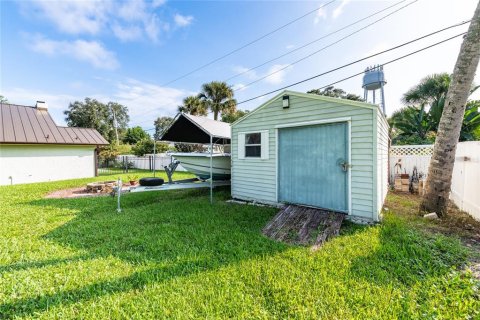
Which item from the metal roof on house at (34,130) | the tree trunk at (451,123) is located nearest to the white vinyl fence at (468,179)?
the tree trunk at (451,123)

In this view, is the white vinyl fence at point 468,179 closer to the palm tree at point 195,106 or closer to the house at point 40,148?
the palm tree at point 195,106

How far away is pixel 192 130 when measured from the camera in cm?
739

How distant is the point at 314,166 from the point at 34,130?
55.6 ft

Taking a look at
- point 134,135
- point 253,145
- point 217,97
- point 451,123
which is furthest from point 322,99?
point 134,135

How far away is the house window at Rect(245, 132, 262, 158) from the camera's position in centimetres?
643

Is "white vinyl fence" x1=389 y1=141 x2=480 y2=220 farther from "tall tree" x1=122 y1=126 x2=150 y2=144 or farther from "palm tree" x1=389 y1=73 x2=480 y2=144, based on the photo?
"tall tree" x1=122 y1=126 x2=150 y2=144

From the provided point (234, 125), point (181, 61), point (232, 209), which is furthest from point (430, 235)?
point (181, 61)

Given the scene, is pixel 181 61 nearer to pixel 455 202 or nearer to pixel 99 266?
pixel 99 266

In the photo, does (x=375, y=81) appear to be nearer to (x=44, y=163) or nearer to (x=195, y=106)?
(x=195, y=106)

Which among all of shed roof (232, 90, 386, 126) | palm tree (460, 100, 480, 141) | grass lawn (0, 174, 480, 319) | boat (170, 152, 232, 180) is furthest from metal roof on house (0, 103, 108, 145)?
palm tree (460, 100, 480, 141)

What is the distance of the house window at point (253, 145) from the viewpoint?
6430 mm

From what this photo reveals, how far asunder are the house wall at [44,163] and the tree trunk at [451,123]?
60.7 ft

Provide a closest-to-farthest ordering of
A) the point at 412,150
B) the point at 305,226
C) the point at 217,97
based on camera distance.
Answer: the point at 305,226
the point at 412,150
the point at 217,97

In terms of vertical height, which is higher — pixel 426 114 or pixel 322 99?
pixel 426 114
